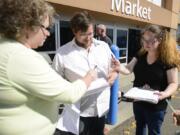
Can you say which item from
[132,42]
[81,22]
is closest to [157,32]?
[81,22]

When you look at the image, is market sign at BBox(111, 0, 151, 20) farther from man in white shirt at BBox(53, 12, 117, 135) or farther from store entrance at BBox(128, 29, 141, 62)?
man in white shirt at BBox(53, 12, 117, 135)

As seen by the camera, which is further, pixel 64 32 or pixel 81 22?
pixel 64 32

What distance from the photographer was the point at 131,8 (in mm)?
12320

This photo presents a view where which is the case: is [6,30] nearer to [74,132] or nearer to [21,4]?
[21,4]

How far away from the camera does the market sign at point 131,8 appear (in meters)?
11.0

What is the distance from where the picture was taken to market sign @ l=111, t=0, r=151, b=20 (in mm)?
10989

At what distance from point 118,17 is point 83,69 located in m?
9.58

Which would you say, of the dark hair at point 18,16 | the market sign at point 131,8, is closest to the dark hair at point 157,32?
the dark hair at point 18,16

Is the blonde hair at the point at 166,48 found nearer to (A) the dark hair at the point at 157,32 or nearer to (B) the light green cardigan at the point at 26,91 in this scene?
(A) the dark hair at the point at 157,32

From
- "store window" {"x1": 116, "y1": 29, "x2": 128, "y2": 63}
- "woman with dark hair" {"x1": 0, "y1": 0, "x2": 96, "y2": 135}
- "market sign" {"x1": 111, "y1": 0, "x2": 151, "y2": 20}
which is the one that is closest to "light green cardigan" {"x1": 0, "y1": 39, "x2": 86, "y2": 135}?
"woman with dark hair" {"x1": 0, "y1": 0, "x2": 96, "y2": 135}

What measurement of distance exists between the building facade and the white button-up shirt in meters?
3.41

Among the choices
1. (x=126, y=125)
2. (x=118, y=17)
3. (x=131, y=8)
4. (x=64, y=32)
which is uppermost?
(x=131, y=8)

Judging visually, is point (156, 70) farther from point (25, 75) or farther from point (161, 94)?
point (25, 75)

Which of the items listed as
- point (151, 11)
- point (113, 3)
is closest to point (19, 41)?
point (113, 3)
